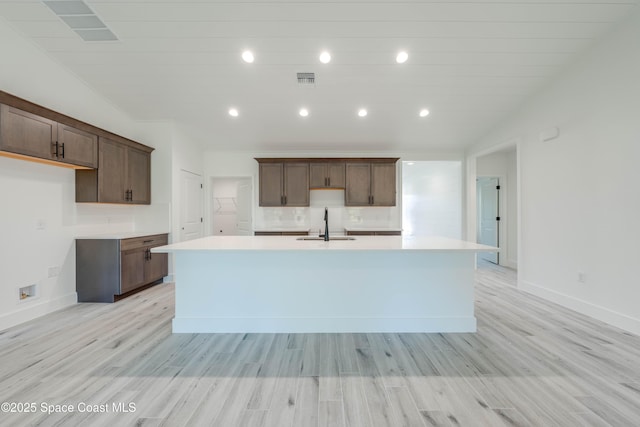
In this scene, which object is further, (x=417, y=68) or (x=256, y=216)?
(x=256, y=216)

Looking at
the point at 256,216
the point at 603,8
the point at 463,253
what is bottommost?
the point at 463,253

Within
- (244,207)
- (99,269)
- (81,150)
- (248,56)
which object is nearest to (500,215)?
(244,207)

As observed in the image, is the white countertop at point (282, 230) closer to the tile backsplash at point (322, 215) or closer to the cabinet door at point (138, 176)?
the tile backsplash at point (322, 215)

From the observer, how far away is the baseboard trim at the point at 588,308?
2633 mm

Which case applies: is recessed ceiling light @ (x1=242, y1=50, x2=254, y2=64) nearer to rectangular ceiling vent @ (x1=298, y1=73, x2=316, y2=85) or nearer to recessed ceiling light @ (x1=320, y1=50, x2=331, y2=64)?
rectangular ceiling vent @ (x1=298, y1=73, x2=316, y2=85)

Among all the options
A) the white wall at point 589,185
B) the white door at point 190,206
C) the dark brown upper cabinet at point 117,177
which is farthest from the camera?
the white door at point 190,206

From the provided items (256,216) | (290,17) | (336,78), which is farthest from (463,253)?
(256,216)

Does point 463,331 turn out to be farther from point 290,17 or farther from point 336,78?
point 290,17

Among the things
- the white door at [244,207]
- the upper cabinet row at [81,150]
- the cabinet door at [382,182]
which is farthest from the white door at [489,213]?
the upper cabinet row at [81,150]

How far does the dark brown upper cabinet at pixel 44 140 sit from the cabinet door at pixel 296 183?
9.65 feet

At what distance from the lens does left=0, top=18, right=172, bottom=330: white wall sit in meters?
2.75

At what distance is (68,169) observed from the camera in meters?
3.38

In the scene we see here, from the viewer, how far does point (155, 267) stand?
4172mm

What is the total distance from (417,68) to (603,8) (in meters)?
1.75
